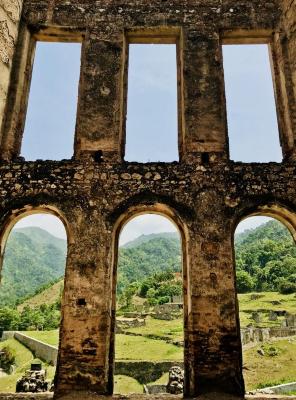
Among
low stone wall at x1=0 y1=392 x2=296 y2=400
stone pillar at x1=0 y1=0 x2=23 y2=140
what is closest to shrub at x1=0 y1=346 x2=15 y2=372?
low stone wall at x1=0 y1=392 x2=296 y2=400

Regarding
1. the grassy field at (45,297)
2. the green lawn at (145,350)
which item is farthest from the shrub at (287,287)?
the grassy field at (45,297)

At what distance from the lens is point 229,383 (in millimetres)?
6348

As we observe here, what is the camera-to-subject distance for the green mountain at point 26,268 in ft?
286

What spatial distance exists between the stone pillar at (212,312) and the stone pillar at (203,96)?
52.4 inches

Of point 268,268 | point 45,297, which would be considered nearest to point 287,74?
point 268,268

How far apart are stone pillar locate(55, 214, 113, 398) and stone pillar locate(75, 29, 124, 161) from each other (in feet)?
5.23

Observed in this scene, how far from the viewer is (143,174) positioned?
7.68 m

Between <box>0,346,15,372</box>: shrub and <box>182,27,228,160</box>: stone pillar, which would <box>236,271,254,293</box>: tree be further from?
<box>182,27,228,160</box>: stone pillar

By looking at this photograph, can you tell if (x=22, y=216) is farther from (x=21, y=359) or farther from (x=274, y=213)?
(x=21, y=359)

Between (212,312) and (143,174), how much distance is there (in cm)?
298

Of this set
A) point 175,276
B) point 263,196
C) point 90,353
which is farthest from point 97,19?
point 175,276

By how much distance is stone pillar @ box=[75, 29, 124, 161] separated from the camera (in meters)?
7.93

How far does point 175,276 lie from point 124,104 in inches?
→ 2252

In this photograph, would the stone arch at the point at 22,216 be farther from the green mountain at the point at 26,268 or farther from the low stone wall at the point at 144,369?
the green mountain at the point at 26,268
